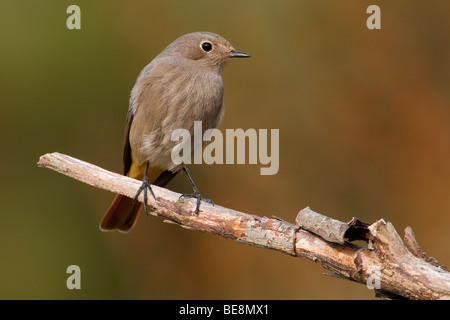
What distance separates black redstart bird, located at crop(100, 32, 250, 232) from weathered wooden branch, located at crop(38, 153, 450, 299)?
0.63 m

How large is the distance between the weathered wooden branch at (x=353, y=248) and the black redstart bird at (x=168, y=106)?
63 cm

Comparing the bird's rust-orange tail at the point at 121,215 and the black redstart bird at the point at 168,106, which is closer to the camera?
the black redstart bird at the point at 168,106

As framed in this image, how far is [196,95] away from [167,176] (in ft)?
2.62

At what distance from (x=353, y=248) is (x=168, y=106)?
5.55 ft

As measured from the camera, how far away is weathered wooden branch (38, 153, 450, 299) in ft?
9.23

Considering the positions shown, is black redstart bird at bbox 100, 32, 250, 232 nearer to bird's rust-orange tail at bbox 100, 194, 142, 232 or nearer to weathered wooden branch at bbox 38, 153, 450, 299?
bird's rust-orange tail at bbox 100, 194, 142, 232

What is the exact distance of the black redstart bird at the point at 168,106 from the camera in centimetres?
402

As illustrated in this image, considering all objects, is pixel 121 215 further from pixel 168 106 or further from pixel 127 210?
pixel 168 106

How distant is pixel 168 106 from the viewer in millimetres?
4008

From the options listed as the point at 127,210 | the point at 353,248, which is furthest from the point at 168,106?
the point at 353,248

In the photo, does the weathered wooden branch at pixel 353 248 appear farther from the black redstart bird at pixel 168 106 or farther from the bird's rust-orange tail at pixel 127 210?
the bird's rust-orange tail at pixel 127 210

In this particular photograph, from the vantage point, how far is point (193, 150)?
4.21m

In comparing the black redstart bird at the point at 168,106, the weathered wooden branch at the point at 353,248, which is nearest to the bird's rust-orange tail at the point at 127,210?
the black redstart bird at the point at 168,106

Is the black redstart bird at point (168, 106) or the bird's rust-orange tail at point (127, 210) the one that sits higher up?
the black redstart bird at point (168, 106)
